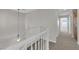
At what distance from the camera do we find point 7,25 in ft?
4.50

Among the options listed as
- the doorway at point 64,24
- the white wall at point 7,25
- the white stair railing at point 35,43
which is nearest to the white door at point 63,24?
the doorway at point 64,24

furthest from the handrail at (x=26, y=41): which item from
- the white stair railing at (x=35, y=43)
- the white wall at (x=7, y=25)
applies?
the white wall at (x=7, y=25)

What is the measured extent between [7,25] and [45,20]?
504mm

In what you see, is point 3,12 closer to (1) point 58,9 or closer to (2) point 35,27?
(2) point 35,27

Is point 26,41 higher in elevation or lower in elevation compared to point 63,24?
lower

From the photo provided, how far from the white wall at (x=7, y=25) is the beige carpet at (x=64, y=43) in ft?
1.67

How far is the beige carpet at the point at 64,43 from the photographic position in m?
1.37

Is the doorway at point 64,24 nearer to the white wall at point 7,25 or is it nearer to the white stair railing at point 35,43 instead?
the white stair railing at point 35,43

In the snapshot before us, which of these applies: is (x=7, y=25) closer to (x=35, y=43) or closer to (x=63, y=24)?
(x=35, y=43)

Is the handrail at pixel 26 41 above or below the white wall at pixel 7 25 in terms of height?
below

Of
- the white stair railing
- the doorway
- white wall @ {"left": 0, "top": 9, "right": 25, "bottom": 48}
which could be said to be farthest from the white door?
white wall @ {"left": 0, "top": 9, "right": 25, "bottom": 48}

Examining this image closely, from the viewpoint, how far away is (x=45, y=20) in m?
1.43

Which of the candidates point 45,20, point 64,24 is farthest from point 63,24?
point 45,20
